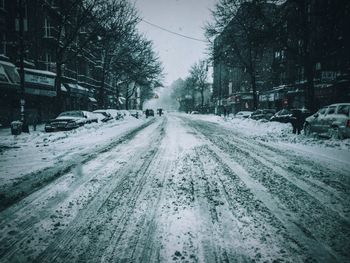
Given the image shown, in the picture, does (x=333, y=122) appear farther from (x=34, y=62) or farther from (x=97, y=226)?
(x=34, y=62)

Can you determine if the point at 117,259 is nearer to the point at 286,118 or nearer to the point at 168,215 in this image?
the point at 168,215

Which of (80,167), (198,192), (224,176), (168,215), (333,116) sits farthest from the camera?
(333,116)

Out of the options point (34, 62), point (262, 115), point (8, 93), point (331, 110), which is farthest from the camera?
point (262, 115)

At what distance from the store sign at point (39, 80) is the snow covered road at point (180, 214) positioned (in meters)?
21.3

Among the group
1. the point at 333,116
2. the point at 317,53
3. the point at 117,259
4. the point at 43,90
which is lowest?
the point at 117,259

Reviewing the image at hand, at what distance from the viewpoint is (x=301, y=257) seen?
9.05ft

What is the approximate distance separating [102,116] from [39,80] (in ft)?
22.3

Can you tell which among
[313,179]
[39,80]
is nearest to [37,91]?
[39,80]

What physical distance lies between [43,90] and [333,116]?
995 inches

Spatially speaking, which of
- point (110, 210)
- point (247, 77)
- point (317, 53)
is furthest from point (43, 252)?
point (247, 77)

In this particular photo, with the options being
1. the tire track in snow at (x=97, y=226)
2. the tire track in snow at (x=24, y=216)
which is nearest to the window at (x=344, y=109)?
the tire track in snow at (x=97, y=226)

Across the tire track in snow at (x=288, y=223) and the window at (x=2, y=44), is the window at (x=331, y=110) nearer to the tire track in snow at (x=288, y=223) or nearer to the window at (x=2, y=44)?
the tire track in snow at (x=288, y=223)

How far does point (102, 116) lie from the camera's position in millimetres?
27406

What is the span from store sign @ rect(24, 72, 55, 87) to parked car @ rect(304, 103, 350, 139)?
76.8 feet
